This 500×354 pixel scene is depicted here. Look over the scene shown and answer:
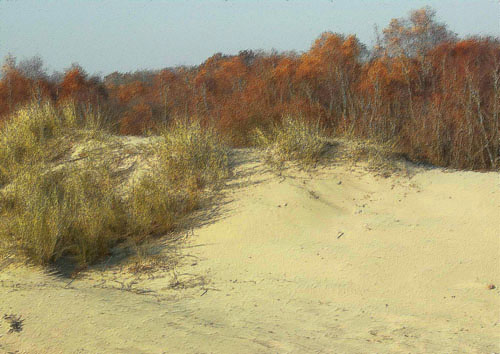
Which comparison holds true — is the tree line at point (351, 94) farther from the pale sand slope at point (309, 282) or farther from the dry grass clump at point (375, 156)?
the pale sand slope at point (309, 282)

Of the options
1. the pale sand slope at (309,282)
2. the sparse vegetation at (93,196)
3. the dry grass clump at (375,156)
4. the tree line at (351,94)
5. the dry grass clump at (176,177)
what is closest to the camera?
the pale sand slope at (309,282)

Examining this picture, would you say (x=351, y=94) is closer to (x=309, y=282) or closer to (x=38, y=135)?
(x=38, y=135)

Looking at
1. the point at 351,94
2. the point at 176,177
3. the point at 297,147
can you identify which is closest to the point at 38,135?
the point at 176,177

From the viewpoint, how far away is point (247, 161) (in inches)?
271

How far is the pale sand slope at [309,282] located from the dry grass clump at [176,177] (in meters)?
0.40

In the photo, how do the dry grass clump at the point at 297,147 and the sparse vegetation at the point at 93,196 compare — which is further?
the dry grass clump at the point at 297,147

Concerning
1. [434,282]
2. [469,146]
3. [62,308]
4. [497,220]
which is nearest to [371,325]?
[434,282]

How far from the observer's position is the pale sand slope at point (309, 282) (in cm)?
297

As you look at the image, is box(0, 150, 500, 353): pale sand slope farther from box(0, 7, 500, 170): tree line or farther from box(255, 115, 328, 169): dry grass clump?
box(0, 7, 500, 170): tree line

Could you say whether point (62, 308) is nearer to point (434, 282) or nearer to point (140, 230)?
point (140, 230)

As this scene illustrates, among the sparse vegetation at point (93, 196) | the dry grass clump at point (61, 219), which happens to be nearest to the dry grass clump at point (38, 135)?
the sparse vegetation at point (93, 196)

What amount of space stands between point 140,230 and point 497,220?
4237 mm

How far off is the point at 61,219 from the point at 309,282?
2.63m

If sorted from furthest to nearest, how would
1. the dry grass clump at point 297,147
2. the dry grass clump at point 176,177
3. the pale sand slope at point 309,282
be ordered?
the dry grass clump at point 297,147 < the dry grass clump at point 176,177 < the pale sand slope at point 309,282
